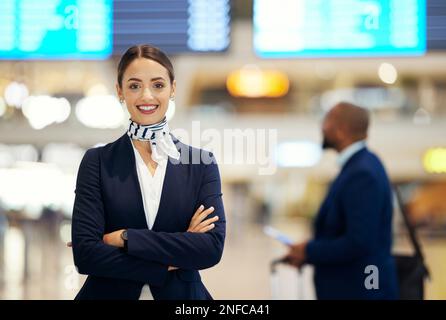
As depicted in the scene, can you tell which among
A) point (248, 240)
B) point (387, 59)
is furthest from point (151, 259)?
point (248, 240)

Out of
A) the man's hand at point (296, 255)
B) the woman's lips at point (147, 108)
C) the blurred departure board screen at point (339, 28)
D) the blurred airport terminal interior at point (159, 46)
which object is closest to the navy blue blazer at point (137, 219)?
the woman's lips at point (147, 108)

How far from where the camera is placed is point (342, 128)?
7.13ft

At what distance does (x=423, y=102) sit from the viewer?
5918 mm

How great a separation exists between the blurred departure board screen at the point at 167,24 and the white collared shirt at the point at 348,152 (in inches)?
21.5

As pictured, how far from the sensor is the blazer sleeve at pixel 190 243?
1.58 metres

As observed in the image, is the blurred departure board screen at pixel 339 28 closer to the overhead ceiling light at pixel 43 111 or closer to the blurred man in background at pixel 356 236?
the blurred man in background at pixel 356 236

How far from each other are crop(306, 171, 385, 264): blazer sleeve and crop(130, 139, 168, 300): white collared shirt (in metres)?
0.64

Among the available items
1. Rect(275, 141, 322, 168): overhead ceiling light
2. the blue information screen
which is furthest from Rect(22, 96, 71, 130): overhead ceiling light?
Result: Rect(275, 141, 322, 168): overhead ceiling light

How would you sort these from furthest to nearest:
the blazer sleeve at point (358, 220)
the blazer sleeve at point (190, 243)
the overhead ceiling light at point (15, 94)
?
1. the overhead ceiling light at point (15, 94)
2. the blazer sleeve at point (358, 220)
3. the blazer sleeve at point (190, 243)

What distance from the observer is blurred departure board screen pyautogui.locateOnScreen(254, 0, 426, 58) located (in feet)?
7.19

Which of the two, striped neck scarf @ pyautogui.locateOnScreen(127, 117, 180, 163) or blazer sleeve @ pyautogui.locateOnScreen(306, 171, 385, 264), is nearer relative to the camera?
striped neck scarf @ pyautogui.locateOnScreen(127, 117, 180, 163)

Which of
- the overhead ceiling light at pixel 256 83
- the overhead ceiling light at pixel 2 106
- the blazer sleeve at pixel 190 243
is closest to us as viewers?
the blazer sleeve at pixel 190 243

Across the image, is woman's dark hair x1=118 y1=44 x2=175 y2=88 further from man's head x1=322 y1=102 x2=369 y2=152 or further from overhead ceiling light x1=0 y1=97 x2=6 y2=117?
overhead ceiling light x1=0 y1=97 x2=6 y2=117
